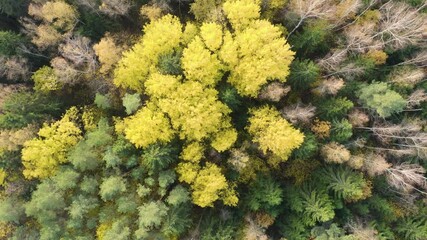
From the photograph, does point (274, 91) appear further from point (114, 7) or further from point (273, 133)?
point (114, 7)

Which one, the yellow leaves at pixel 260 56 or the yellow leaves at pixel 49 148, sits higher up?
the yellow leaves at pixel 49 148

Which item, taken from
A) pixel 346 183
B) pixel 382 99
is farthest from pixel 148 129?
pixel 382 99

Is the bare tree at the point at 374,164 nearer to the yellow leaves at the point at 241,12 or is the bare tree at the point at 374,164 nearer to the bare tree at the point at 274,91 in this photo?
the bare tree at the point at 274,91

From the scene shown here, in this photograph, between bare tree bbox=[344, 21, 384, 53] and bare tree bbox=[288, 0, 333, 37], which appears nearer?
bare tree bbox=[288, 0, 333, 37]

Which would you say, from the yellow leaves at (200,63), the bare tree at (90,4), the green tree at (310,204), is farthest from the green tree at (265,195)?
the bare tree at (90,4)

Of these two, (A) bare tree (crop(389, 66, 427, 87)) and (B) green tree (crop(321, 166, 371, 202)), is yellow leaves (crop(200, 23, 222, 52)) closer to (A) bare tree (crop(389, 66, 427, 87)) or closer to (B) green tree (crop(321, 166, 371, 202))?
(B) green tree (crop(321, 166, 371, 202))

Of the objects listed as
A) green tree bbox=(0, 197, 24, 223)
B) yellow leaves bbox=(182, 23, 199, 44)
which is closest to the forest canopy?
yellow leaves bbox=(182, 23, 199, 44)

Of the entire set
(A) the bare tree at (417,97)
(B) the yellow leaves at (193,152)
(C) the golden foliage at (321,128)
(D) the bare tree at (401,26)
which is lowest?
(A) the bare tree at (417,97)
